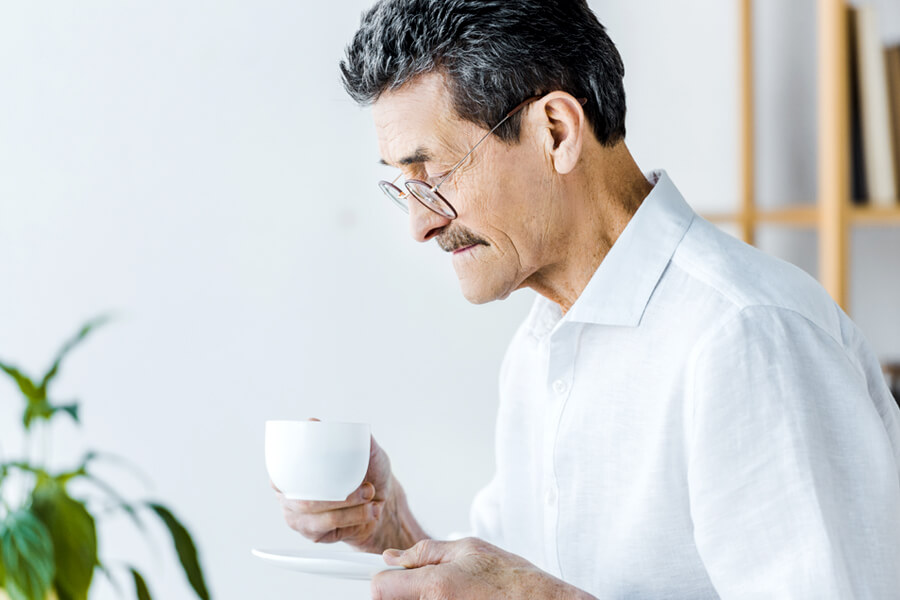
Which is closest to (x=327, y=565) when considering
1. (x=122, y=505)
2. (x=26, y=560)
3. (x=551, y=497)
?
A: (x=551, y=497)

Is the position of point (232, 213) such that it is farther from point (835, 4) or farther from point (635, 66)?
point (835, 4)

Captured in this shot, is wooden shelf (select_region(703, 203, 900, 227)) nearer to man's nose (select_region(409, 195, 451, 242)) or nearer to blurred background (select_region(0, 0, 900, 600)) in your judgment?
blurred background (select_region(0, 0, 900, 600))

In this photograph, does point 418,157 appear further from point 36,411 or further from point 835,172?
point 835,172

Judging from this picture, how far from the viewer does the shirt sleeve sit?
805mm

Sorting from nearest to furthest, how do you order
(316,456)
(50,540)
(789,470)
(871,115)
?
(789,470)
(316,456)
(50,540)
(871,115)

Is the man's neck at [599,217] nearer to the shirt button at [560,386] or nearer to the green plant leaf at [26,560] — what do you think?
the shirt button at [560,386]

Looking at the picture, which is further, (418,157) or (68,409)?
(68,409)

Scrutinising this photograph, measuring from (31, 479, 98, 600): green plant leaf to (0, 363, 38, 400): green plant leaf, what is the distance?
16 cm

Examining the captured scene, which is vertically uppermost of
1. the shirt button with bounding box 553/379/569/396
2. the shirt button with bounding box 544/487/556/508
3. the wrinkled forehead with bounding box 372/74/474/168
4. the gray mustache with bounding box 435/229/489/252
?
the wrinkled forehead with bounding box 372/74/474/168

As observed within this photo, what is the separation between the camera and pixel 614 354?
1.04 metres

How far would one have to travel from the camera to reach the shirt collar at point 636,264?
1023 millimetres

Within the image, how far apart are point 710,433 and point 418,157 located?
1.55ft

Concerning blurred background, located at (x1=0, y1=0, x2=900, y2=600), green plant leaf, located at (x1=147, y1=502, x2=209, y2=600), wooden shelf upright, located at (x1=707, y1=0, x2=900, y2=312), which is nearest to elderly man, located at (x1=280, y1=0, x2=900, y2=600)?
green plant leaf, located at (x1=147, y1=502, x2=209, y2=600)

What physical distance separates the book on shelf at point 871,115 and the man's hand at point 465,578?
4.86 feet
